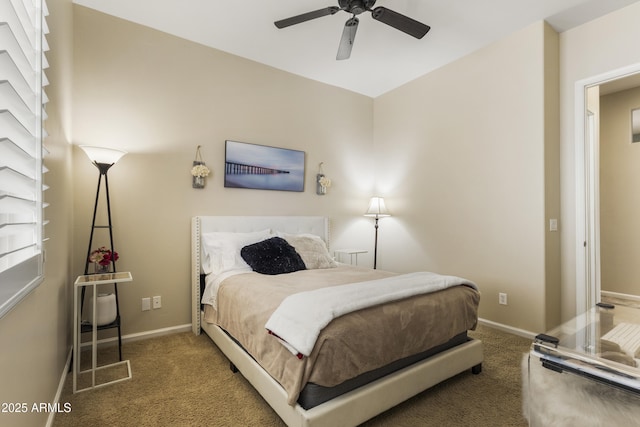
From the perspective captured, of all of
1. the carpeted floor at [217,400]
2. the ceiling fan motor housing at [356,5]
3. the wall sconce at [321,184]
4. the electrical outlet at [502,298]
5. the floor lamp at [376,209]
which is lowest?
the carpeted floor at [217,400]

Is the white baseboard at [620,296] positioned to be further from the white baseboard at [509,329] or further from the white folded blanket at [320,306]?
the white folded blanket at [320,306]

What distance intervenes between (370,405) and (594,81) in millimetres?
3341

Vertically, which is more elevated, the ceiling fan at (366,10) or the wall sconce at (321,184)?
the ceiling fan at (366,10)

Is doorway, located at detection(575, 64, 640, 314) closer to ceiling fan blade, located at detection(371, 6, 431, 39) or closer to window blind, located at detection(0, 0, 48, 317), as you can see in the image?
ceiling fan blade, located at detection(371, 6, 431, 39)

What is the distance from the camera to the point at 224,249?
2922 mm

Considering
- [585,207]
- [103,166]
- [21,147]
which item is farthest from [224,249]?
[585,207]

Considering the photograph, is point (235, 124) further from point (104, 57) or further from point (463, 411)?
point (463, 411)

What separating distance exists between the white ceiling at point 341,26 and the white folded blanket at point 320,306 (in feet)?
7.53

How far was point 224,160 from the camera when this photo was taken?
333 cm

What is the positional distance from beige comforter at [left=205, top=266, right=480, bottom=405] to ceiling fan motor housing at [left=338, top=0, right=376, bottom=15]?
2.03 meters

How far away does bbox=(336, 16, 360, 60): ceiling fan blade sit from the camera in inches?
89.5

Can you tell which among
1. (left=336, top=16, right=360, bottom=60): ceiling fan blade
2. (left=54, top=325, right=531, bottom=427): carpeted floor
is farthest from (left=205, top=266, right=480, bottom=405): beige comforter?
(left=336, top=16, right=360, bottom=60): ceiling fan blade

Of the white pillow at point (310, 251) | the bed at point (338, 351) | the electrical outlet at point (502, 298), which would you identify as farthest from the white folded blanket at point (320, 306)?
the electrical outlet at point (502, 298)

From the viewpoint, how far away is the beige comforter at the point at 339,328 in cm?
150
